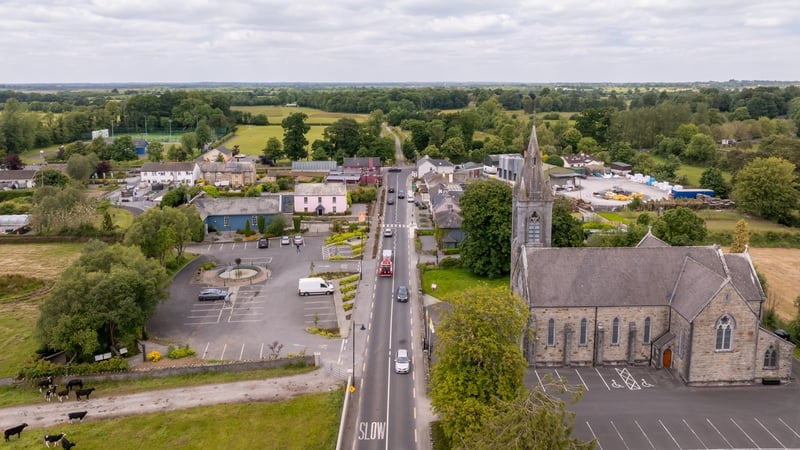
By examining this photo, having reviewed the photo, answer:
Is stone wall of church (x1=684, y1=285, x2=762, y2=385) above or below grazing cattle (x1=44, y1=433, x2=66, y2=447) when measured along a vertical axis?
above

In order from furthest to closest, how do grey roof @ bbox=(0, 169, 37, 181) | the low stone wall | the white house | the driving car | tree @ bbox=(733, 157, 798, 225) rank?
the white house < grey roof @ bbox=(0, 169, 37, 181) < tree @ bbox=(733, 157, 798, 225) < the driving car < the low stone wall

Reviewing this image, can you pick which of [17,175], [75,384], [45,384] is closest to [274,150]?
[17,175]

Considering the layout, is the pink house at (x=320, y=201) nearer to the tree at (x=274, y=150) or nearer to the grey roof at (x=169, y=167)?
the grey roof at (x=169, y=167)

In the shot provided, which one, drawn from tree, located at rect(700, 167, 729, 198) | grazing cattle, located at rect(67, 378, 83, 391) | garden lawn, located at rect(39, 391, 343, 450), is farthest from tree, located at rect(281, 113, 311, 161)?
garden lawn, located at rect(39, 391, 343, 450)

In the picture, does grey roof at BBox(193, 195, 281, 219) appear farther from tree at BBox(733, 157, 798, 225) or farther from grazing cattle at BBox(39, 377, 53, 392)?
tree at BBox(733, 157, 798, 225)

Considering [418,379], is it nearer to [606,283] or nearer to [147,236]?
[606,283]

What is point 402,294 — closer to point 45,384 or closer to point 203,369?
point 203,369
